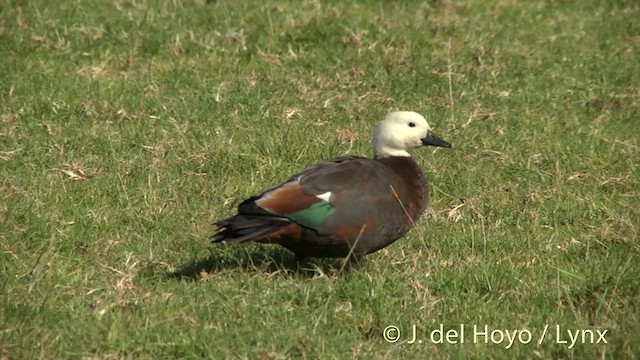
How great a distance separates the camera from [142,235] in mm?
7191

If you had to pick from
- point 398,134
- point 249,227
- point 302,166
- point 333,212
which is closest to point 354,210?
point 333,212

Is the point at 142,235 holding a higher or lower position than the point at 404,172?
lower

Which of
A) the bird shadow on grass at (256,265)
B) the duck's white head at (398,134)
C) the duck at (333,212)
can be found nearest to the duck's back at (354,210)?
the duck at (333,212)

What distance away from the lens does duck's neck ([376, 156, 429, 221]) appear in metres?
6.90

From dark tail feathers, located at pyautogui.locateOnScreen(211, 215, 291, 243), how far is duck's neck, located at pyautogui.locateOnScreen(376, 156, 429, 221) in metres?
0.87

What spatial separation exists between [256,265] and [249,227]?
0.58 metres

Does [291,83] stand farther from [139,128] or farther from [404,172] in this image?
[404,172]

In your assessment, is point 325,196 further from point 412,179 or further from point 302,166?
point 302,166

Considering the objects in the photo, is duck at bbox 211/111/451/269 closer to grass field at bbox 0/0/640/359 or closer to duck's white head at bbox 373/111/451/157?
grass field at bbox 0/0/640/359

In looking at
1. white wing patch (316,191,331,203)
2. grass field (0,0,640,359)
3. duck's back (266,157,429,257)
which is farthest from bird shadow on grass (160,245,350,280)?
white wing patch (316,191,331,203)

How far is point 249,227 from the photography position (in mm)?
6336

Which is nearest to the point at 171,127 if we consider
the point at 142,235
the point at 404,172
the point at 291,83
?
the point at 291,83

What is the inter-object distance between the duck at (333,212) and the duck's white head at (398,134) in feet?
1.13

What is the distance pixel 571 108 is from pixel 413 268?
354 centimetres
